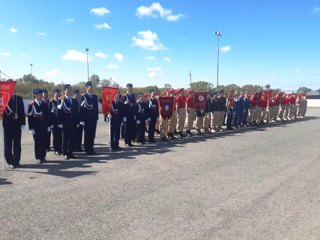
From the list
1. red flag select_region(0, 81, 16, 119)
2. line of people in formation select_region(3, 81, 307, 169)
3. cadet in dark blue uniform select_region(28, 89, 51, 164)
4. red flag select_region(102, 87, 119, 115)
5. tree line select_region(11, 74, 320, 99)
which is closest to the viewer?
red flag select_region(0, 81, 16, 119)

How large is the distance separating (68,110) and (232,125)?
34.4ft

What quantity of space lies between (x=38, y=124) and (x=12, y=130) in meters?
0.72

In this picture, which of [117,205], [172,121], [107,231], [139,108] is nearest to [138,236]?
[107,231]

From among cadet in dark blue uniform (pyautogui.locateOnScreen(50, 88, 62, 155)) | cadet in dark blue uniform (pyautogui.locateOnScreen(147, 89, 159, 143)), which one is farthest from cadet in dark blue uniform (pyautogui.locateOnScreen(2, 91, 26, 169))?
cadet in dark blue uniform (pyautogui.locateOnScreen(147, 89, 159, 143))

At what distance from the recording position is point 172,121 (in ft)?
44.9

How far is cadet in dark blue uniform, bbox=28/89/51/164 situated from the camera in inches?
345

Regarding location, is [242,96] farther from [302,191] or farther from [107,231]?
[107,231]

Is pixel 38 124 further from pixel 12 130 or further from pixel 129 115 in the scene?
pixel 129 115

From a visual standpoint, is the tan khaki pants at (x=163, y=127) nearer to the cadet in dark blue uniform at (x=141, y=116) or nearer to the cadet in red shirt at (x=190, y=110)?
the cadet in dark blue uniform at (x=141, y=116)

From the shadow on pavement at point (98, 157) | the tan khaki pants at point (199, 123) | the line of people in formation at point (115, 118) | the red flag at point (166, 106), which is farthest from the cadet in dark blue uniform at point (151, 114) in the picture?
the tan khaki pants at point (199, 123)

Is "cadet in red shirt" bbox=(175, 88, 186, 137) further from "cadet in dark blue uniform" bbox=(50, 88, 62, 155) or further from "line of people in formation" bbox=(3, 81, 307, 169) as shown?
"cadet in dark blue uniform" bbox=(50, 88, 62, 155)

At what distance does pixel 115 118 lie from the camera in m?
11.1

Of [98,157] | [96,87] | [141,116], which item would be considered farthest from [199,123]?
[96,87]

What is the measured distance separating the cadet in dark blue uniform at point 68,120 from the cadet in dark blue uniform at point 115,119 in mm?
1421
